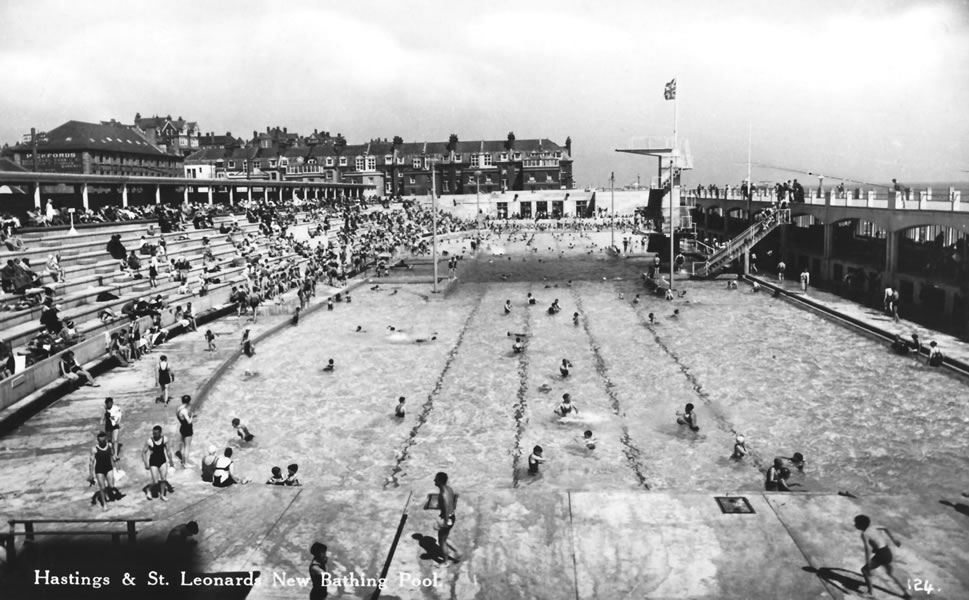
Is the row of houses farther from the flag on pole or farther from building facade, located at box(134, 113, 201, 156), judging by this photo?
the flag on pole

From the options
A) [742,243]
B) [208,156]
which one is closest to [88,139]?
[208,156]

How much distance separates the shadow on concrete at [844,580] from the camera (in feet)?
29.2

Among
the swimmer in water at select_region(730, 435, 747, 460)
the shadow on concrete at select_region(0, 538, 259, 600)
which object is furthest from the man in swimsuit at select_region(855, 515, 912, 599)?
the shadow on concrete at select_region(0, 538, 259, 600)

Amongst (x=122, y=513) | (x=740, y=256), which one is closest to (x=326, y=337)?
(x=122, y=513)

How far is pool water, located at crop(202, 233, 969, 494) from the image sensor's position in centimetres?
1537

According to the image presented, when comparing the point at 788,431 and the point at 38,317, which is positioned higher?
the point at 38,317

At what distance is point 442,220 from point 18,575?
275 feet

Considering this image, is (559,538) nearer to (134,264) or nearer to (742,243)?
(134,264)

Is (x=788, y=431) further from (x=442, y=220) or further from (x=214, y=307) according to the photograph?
(x=442, y=220)

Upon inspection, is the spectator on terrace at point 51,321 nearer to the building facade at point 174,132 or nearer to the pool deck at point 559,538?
the pool deck at point 559,538

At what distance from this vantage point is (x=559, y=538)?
1042 cm

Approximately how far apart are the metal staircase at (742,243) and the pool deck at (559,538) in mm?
35462

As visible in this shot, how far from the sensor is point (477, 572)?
959cm

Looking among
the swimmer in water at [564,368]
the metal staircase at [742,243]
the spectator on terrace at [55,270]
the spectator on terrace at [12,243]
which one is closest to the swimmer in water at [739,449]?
the swimmer in water at [564,368]
